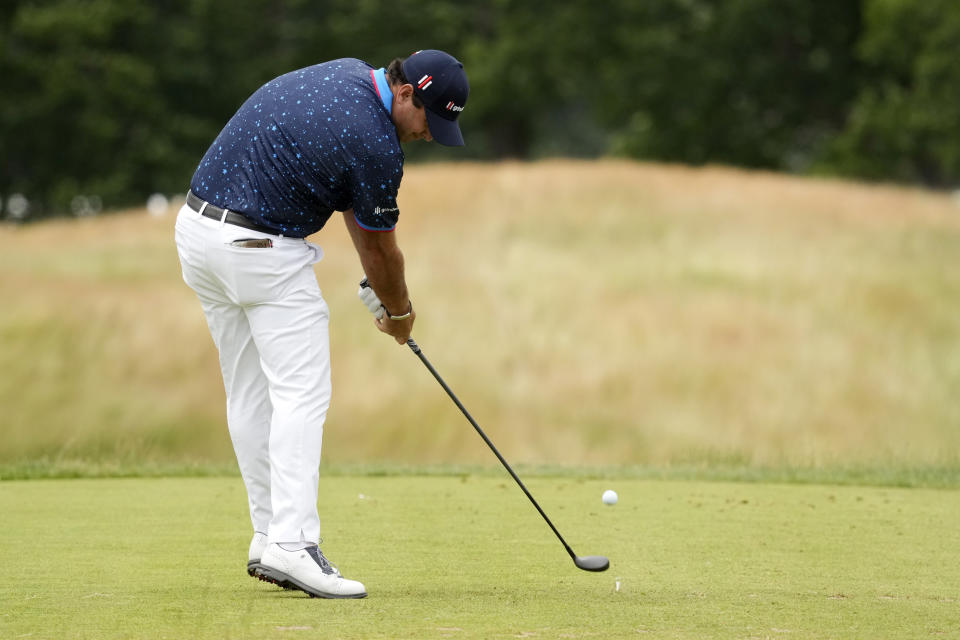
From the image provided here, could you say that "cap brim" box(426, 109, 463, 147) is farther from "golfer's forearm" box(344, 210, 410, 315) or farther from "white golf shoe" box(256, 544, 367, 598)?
"white golf shoe" box(256, 544, 367, 598)

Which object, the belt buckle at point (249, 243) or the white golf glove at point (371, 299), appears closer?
the belt buckle at point (249, 243)

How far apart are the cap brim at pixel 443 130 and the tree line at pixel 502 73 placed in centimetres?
2587

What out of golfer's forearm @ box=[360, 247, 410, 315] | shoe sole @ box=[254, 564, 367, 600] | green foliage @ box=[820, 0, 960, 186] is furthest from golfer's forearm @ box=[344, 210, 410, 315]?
green foliage @ box=[820, 0, 960, 186]

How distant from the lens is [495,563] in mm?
4625

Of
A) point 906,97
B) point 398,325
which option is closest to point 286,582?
→ point 398,325

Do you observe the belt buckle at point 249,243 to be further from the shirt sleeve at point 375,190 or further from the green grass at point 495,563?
the green grass at point 495,563

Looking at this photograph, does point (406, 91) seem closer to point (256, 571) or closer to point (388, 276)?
point (388, 276)

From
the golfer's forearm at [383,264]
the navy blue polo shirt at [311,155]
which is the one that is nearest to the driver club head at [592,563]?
the golfer's forearm at [383,264]

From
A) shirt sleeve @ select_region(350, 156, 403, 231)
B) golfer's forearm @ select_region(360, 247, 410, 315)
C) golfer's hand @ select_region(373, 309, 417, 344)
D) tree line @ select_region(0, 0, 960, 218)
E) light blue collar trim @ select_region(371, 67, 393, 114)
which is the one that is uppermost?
light blue collar trim @ select_region(371, 67, 393, 114)

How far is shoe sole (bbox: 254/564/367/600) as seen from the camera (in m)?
3.99

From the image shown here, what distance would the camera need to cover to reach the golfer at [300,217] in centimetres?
400

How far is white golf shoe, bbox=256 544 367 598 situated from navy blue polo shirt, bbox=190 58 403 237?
1.00 m

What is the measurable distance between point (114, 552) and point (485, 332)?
11.8 metres

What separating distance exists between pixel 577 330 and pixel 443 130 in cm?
1251
